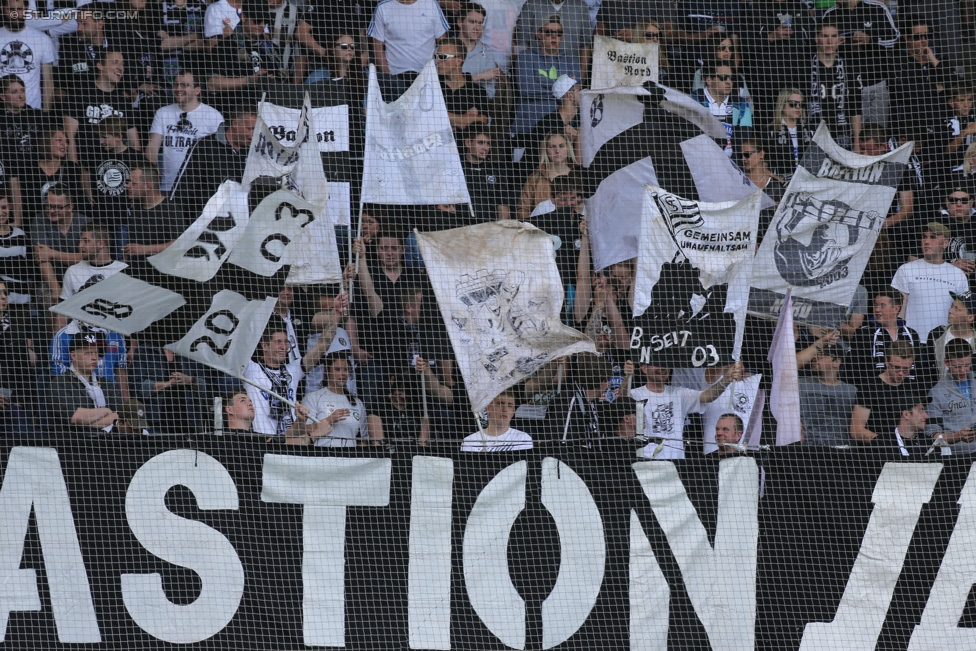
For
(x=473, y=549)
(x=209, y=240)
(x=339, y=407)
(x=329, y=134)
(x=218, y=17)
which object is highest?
(x=218, y=17)

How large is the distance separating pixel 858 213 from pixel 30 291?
17.2 ft

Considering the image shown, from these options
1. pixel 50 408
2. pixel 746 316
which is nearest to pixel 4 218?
pixel 50 408

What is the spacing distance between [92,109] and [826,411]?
501 cm

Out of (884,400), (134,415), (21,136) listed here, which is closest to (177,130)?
(21,136)

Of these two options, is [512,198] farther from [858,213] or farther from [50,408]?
[50,408]

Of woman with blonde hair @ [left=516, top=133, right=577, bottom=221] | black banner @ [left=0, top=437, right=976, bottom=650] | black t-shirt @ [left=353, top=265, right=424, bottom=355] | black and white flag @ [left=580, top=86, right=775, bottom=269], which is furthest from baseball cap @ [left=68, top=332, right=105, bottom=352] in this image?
black and white flag @ [left=580, top=86, right=775, bottom=269]

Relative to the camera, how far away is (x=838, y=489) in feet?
24.7

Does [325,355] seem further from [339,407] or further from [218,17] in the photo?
[218,17]

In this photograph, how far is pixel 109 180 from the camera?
26.1ft

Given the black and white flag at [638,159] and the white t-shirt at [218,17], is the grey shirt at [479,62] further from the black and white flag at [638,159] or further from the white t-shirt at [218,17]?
the white t-shirt at [218,17]

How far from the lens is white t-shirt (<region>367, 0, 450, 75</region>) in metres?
8.41

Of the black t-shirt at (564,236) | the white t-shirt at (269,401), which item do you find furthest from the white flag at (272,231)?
the black t-shirt at (564,236)

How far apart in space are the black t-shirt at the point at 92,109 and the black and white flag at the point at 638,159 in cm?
300

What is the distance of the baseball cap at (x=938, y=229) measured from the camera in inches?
325
